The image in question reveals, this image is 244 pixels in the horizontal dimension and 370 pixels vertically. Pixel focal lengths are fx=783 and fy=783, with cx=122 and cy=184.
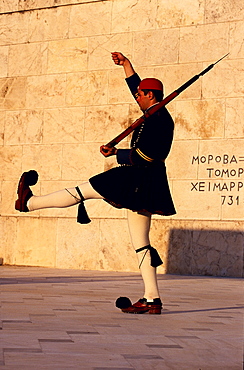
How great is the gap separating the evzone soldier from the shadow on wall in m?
5.57

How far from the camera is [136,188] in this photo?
6.83 metres

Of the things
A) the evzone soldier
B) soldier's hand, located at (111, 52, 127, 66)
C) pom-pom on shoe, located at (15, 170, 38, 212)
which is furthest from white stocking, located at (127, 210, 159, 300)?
soldier's hand, located at (111, 52, 127, 66)

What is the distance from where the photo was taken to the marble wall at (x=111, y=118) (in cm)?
1276

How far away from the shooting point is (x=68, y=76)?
1430 centimetres

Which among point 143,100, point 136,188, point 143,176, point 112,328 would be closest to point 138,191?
point 136,188

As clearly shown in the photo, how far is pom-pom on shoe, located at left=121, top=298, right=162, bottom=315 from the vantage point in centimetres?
700

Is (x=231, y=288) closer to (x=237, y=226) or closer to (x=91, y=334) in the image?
(x=237, y=226)

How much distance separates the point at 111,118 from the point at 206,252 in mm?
2978

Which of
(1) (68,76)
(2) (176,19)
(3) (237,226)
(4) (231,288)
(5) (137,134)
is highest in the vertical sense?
(2) (176,19)

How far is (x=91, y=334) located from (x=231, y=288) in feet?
17.1

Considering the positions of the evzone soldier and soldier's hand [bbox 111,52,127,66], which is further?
soldier's hand [bbox 111,52,127,66]

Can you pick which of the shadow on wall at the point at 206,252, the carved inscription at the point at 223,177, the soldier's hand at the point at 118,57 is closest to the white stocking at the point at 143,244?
the soldier's hand at the point at 118,57

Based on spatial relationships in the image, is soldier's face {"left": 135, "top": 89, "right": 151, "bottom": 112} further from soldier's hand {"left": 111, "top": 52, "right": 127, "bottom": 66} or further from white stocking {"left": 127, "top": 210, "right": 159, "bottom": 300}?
white stocking {"left": 127, "top": 210, "right": 159, "bottom": 300}

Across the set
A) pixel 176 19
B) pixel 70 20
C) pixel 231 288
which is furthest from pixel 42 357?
pixel 70 20
